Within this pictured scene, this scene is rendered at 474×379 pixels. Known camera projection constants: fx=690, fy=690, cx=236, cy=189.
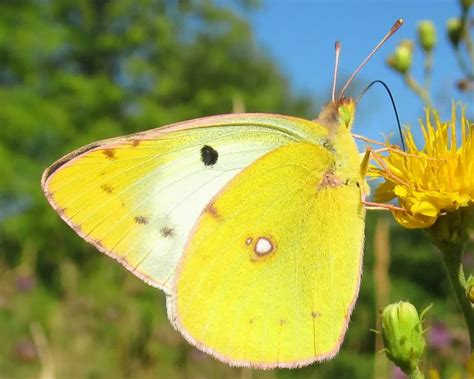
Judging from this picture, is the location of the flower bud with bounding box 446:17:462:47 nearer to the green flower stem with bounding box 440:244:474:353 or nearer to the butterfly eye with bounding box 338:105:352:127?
the butterfly eye with bounding box 338:105:352:127

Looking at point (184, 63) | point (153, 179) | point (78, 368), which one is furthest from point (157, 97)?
point (153, 179)

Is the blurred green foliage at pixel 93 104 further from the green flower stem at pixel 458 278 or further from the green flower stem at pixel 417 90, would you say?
the green flower stem at pixel 458 278

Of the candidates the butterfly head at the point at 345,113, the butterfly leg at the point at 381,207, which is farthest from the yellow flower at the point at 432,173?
the butterfly head at the point at 345,113

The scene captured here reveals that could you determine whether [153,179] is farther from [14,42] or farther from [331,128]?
[14,42]

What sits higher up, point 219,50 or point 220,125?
point 219,50

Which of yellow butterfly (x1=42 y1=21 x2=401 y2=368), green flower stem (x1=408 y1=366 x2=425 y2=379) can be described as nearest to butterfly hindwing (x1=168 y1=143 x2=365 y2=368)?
yellow butterfly (x1=42 y1=21 x2=401 y2=368)

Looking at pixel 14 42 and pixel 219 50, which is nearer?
pixel 14 42

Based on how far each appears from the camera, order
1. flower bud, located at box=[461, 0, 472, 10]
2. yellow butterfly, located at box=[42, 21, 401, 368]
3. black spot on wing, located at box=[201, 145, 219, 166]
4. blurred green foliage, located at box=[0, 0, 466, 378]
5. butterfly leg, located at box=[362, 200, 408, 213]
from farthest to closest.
Answer: blurred green foliage, located at box=[0, 0, 466, 378], flower bud, located at box=[461, 0, 472, 10], black spot on wing, located at box=[201, 145, 219, 166], yellow butterfly, located at box=[42, 21, 401, 368], butterfly leg, located at box=[362, 200, 408, 213]
